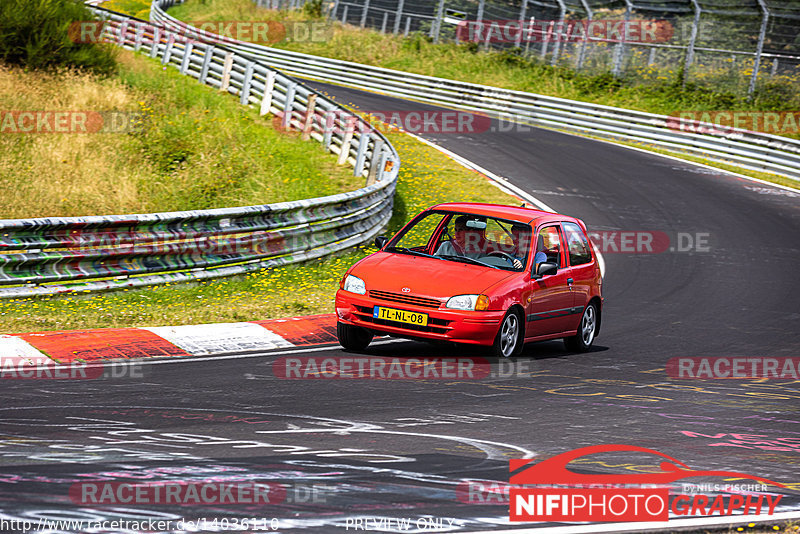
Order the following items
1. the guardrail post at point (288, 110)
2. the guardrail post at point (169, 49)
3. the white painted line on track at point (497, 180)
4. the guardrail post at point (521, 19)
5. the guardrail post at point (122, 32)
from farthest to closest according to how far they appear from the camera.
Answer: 1. the guardrail post at point (521, 19)
2. the guardrail post at point (122, 32)
3. the guardrail post at point (169, 49)
4. the guardrail post at point (288, 110)
5. the white painted line on track at point (497, 180)

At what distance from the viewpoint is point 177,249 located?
13.1m

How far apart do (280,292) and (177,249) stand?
150 centimetres

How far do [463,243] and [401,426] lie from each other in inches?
180

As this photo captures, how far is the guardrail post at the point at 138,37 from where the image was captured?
109ft

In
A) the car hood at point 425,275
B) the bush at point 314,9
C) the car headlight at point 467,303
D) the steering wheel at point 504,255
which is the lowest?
the car headlight at point 467,303

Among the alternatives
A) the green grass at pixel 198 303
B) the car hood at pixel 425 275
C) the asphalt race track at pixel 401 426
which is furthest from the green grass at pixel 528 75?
the car hood at pixel 425 275

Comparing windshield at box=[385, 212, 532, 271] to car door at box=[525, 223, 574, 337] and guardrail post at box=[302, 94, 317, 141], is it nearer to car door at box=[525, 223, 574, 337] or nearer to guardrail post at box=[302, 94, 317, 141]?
car door at box=[525, 223, 574, 337]

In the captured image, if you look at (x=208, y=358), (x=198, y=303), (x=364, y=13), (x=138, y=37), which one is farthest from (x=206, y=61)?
(x=208, y=358)

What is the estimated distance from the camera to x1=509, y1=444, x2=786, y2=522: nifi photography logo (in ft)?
17.3

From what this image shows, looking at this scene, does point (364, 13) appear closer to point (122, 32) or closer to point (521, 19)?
point (521, 19)

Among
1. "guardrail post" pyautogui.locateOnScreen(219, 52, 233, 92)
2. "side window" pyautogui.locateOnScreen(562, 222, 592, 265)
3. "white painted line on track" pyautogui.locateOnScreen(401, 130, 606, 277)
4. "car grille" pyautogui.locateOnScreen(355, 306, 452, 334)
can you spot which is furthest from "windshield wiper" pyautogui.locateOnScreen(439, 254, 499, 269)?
"guardrail post" pyautogui.locateOnScreen(219, 52, 233, 92)

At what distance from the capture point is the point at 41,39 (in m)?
23.6

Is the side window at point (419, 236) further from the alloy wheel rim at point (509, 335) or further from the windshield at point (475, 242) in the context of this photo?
the alloy wheel rim at point (509, 335)

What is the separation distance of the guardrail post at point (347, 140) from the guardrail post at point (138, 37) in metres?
13.6
